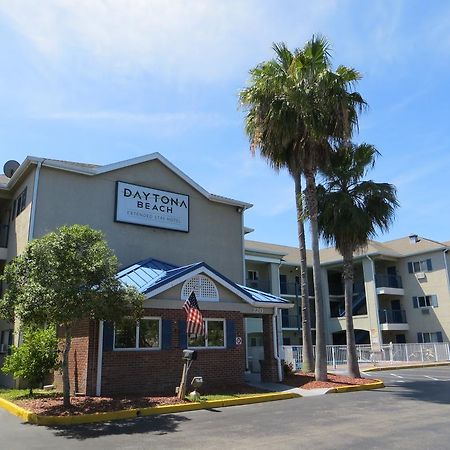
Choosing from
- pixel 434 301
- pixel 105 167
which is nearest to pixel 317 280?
pixel 105 167

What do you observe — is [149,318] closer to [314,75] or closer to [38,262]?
[38,262]

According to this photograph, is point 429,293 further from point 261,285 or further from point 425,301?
point 261,285

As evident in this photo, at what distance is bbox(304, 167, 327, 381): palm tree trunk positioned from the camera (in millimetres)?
18016

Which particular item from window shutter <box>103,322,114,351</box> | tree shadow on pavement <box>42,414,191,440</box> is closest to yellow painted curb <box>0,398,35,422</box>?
tree shadow on pavement <box>42,414,191,440</box>

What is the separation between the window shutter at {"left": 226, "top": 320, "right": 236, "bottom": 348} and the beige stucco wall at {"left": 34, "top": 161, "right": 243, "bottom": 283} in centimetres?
475

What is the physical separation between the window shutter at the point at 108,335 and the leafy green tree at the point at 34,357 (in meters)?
1.73

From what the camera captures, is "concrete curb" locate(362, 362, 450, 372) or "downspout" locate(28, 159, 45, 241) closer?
"downspout" locate(28, 159, 45, 241)

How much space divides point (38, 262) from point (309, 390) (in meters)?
9.62

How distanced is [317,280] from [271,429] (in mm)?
9645

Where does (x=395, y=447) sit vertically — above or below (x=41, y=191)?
below

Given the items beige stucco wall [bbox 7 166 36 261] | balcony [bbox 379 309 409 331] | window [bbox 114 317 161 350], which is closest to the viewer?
window [bbox 114 317 161 350]

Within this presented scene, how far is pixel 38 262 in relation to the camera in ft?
39.8

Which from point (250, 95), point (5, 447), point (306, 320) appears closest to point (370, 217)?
point (306, 320)

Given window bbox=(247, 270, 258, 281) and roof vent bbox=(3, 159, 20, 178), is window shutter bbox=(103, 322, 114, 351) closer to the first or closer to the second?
roof vent bbox=(3, 159, 20, 178)
